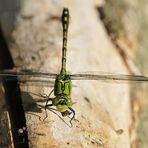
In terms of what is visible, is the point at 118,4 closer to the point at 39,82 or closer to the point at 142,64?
the point at 142,64

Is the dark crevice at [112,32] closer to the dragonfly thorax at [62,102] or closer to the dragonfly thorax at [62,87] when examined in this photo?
the dragonfly thorax at [62,87]

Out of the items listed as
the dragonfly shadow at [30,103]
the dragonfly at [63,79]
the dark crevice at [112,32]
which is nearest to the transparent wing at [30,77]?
the dragonfly at [63,79]

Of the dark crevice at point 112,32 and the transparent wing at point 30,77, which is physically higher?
the dark crevice at point 112,32

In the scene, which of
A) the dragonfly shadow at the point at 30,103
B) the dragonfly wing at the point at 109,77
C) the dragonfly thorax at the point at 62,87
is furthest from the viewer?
the dragonfly wing at the point at 109,77

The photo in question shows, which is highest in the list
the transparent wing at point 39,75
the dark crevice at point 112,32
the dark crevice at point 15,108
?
the dark crevice at point 112,32

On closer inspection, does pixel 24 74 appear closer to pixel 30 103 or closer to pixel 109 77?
pixel 30 103

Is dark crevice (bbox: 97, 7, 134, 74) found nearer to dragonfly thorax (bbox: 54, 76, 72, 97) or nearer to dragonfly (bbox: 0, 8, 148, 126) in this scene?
dragonfly (bbox: 0, 8, 148, 126)

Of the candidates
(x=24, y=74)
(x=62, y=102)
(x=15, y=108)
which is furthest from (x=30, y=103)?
(x=24, y=74)

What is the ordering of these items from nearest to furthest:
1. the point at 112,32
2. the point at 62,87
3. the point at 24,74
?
the point at 62,87
the point at 24,74
the point at 112,32

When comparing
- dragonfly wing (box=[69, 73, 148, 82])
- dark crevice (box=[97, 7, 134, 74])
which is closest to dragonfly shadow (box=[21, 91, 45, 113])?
dragonfly wing (box=[69, 73, 148, 82])

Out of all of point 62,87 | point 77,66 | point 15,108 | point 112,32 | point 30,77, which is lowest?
point 15,108
